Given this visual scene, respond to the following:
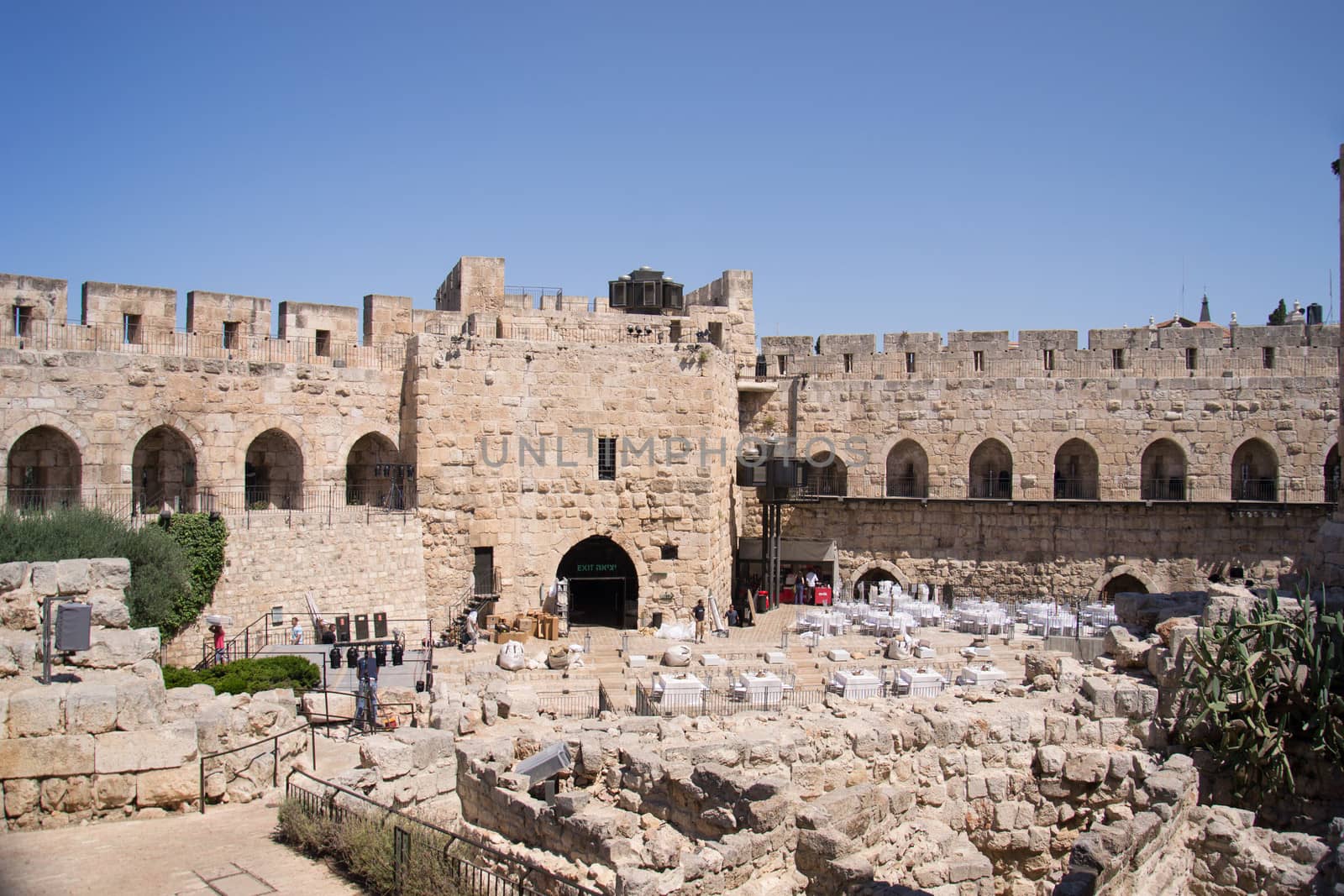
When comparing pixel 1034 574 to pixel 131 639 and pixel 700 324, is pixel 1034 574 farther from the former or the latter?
pixel 131 639

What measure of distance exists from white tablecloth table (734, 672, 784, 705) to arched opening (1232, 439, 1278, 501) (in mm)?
14871

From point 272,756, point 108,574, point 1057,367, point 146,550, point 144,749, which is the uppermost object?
point 1057,367

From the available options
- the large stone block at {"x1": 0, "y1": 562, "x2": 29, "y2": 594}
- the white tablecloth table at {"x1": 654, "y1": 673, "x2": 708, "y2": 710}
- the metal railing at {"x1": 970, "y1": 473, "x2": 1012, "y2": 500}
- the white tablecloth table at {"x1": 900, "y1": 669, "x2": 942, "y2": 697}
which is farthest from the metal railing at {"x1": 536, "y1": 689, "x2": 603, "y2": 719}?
the metal railing at {"x1": 970, "y1": 473, "x2": 1012, "y2": 500}

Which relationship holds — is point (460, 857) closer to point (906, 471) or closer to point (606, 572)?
point (606, 572)

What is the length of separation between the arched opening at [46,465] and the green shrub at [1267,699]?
15361mm

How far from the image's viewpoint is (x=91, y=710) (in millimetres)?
8234

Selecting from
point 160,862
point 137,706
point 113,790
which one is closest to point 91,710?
point 137,706

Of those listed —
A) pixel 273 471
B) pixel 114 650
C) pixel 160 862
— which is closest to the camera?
pixel 160 862

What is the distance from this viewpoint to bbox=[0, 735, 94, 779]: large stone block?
26.0 feet

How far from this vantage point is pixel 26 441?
16.3m

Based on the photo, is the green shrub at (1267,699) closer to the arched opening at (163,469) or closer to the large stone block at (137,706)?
the large stone block at (137,706)

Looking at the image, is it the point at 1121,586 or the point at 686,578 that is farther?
the point at 1121,586

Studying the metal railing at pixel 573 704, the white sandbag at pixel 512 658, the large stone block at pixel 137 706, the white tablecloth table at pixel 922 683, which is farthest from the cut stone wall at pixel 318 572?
the white tablecloth table at pixel 922 683

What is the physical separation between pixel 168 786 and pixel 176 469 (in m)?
10.4
